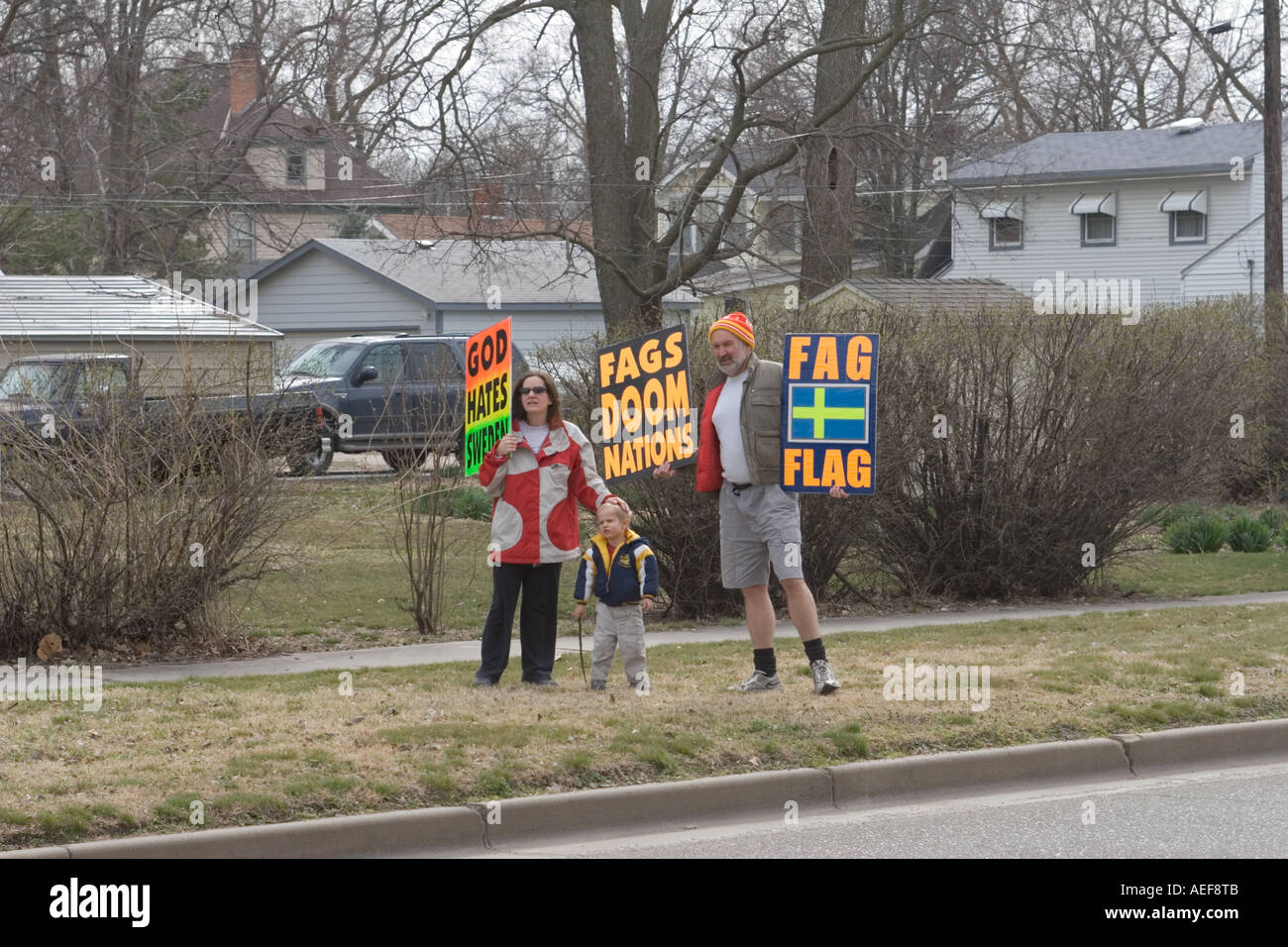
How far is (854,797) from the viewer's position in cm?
736

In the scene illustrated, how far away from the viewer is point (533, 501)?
8828 millimetres

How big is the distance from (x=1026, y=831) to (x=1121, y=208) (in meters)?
36.1

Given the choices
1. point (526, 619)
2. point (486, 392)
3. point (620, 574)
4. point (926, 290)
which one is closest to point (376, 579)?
point (526, 619)

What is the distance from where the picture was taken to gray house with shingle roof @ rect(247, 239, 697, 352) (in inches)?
1526

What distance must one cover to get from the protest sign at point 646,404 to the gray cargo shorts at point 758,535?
0.42m

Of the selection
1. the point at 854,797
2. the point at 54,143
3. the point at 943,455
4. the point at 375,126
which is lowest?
the point at 854,797

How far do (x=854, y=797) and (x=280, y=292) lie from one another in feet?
118

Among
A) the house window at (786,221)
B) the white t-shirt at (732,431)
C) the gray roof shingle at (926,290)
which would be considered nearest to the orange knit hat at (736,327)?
the white t-shirt at (732,431)

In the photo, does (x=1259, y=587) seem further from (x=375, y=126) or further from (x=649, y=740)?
(x=375, y=126)

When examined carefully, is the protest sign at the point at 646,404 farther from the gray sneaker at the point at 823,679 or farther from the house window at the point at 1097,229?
the house window at the point at 1097,229

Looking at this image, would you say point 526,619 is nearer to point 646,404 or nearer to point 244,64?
point 646,404

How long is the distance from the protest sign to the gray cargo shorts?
42 cm

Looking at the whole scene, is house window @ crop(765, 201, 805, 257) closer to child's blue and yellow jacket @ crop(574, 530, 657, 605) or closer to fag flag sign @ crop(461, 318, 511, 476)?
fag flag sign @ crop(461, 318, 511, 476)
